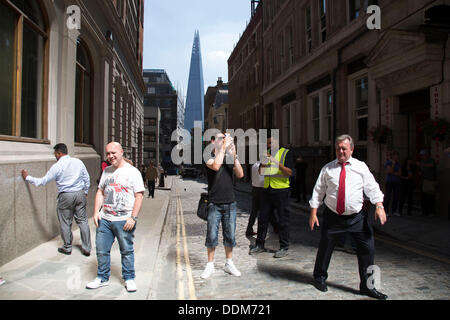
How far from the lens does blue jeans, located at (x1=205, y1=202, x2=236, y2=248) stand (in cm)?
440

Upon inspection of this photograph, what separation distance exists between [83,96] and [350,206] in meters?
9.45

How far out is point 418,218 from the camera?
28.6ft

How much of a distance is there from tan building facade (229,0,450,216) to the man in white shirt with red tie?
6.36 meters

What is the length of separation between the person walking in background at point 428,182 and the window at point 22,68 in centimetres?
930

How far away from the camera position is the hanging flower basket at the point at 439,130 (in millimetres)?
8539

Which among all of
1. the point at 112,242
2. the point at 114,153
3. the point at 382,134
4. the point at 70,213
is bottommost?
the point at 112,242

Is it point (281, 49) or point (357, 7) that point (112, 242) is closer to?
point (357, 7)

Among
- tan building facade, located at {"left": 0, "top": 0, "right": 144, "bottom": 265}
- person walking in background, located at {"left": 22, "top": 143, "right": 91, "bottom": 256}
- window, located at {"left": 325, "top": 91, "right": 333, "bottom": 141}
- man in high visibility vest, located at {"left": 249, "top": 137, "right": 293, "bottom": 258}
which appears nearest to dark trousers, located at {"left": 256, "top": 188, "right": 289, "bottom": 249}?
man in high visibility vest, located at {"left": 249, "top": 137, "right": 293, "bottom": 258}

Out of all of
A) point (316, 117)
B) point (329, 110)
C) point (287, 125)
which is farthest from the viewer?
point (287, 125)

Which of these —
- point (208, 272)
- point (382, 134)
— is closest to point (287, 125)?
point (382, 134)

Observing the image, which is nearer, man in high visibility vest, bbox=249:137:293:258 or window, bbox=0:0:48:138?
man in high visibility vest, bbox=249:137:293:258

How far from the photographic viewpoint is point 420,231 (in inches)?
282

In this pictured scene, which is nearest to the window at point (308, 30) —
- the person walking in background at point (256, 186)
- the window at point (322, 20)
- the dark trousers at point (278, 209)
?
the window at point (322, 20)

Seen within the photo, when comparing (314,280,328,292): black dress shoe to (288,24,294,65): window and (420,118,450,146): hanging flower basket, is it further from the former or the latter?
(288,24,294,65): window
